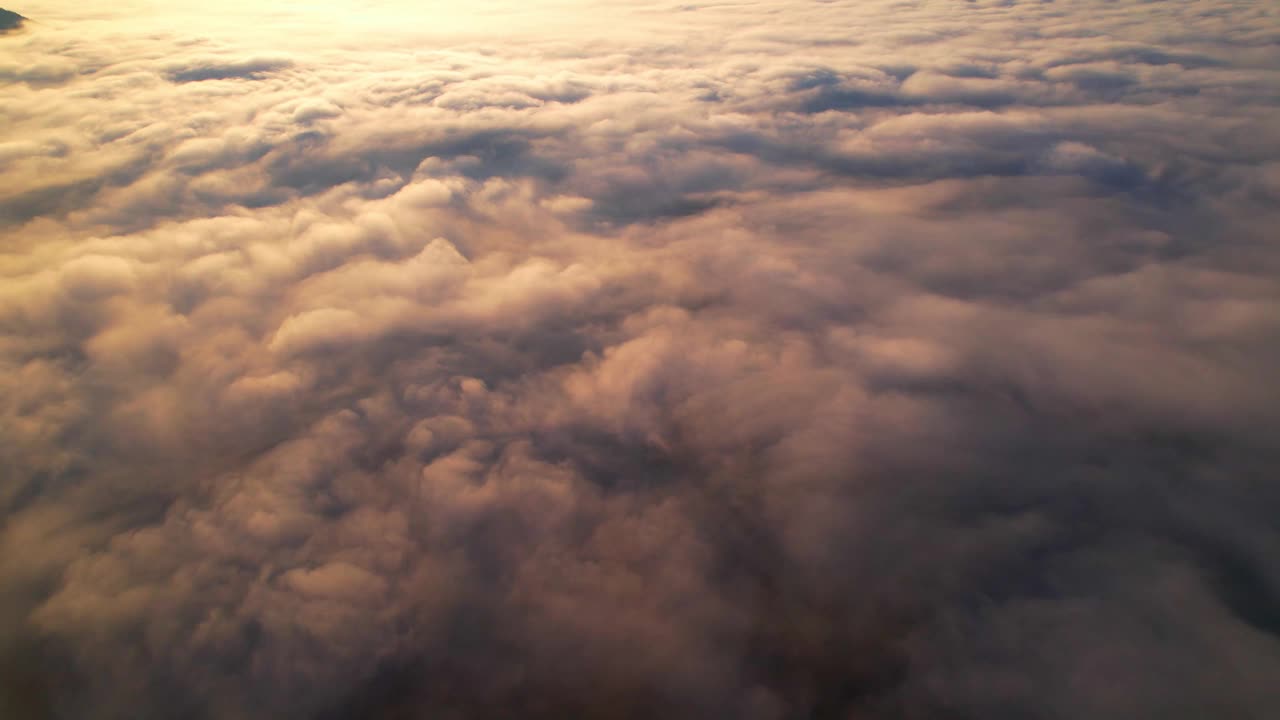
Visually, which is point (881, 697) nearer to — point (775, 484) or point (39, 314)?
point (775, 484)

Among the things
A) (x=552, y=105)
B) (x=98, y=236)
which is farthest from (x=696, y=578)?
(x=552, y=105)

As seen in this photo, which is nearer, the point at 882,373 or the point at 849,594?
the point at 849,594

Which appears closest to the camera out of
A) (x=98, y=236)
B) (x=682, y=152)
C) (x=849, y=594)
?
(x=849, y=594)

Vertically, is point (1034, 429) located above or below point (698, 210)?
below

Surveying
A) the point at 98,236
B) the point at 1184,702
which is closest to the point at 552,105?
the point at 98,236

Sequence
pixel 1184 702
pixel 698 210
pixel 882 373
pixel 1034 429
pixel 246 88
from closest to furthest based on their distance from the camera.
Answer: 1. pixel 1184 702
2. pixel 1034 429
3. pixel 882 373
4. pixel 698 210
5. pixel 246 88

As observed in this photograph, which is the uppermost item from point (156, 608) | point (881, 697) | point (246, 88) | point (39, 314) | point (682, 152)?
point (246, 88)
